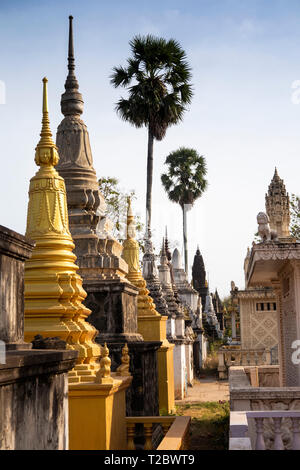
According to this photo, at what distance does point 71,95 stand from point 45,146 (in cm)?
332

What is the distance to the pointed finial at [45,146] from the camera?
9461mm

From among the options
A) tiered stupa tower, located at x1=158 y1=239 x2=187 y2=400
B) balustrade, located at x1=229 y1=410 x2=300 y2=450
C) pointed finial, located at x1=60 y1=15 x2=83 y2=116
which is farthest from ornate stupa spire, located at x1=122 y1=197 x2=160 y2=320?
balustrade, located at x1=229 y1=410 x2=300 y2=450

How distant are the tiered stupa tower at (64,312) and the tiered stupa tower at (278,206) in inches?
1021

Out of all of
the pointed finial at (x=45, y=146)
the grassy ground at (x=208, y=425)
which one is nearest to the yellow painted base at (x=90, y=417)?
the pointed finial at (x=45, y=146)

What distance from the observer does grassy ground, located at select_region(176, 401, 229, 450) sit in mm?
12828

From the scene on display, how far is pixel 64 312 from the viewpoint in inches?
343

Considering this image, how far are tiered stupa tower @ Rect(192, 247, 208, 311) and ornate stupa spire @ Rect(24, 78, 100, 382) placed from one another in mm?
55717

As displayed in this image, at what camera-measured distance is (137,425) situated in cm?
978

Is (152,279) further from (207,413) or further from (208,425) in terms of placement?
(208,425)

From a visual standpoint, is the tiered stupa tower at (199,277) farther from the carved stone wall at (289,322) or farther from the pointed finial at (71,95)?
the pointed finial at (71,95)

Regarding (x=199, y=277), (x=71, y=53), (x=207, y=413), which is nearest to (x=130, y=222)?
(x=207, y=413)
